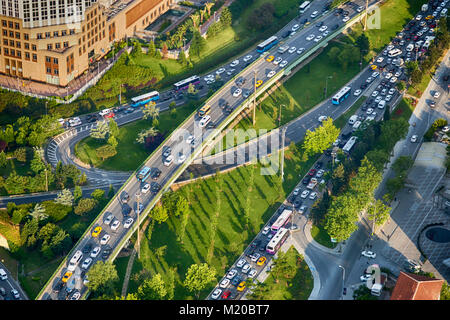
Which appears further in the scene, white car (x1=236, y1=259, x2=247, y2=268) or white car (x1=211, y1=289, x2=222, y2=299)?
white car (x1=236, y1=259, x2=247, y2=268)

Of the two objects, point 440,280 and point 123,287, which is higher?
point 440,280

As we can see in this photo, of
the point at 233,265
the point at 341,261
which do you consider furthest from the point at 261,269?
the point at 341,261

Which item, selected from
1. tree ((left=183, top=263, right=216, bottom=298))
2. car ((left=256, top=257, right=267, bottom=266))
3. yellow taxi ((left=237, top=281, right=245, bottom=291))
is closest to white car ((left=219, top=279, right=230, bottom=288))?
yellow taxi ((left=237, top=281, right=245, bottom=291))

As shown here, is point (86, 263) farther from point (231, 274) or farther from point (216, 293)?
point (231, 274)

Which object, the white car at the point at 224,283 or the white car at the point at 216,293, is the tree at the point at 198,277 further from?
the white car at the point at 224,283

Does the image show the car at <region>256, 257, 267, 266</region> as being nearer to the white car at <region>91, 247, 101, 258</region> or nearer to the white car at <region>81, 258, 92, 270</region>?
the white car at <region>91, 247, 101, 258</region>

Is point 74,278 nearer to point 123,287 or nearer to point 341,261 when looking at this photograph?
point 123,287
